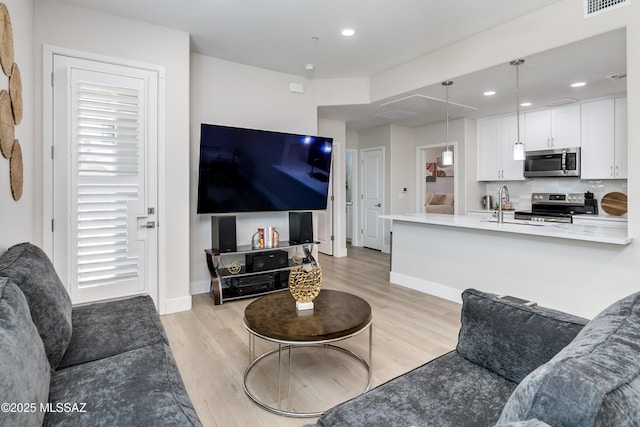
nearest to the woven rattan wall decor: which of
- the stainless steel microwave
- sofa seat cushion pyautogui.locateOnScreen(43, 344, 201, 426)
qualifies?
sofa seat cushion pyautogui.locateOnScreen(43, 344, 201, 426)

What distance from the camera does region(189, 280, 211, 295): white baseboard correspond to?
4031 mm

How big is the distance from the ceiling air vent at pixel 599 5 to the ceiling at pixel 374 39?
0.70 ft

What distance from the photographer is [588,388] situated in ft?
2.17

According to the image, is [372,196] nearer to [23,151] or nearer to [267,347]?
[267,347]

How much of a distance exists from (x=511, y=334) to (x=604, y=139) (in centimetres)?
472

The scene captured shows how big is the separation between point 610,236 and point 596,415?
106 inches

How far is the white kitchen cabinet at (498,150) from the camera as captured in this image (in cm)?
562

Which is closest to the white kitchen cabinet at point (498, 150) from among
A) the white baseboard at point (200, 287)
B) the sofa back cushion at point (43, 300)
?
the white baseboard at point (200, 287)

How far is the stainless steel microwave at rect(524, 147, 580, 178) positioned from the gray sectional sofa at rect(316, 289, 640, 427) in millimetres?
4464

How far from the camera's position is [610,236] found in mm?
2650

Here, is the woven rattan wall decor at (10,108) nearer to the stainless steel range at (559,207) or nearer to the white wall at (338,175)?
the white wall at (338,175)

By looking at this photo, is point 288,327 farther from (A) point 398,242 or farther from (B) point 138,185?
(A) point 398,242

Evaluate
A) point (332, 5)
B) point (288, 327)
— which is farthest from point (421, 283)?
point (332, 5)

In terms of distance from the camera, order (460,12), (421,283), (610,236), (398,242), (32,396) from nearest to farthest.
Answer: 1. (32,396)
2. (610,236)
3. (460,12)
4. (421,283)
5. (398,242)
